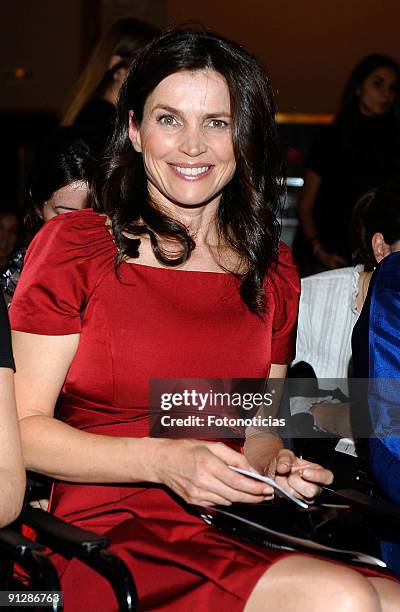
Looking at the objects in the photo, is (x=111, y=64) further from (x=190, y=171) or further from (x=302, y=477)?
(x=302, y=477)

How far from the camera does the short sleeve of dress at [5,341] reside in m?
1.81

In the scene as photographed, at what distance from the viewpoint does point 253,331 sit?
220 cm

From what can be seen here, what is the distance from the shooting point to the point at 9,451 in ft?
5.84

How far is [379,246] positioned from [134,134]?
3.40 ft

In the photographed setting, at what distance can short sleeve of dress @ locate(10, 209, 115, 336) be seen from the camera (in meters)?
1.99

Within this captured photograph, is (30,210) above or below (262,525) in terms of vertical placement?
above

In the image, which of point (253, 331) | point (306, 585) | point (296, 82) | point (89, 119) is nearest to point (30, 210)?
point (89, 119)

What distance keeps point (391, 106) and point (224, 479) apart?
2888 mm

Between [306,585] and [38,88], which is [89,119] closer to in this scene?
[306,585]

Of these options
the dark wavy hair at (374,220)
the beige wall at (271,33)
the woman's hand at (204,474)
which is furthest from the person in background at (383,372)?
the beige wall at (271,33)

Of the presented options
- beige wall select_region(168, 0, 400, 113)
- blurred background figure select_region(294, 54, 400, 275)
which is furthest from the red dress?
beige wall select_region(168, 0, 400, 113)

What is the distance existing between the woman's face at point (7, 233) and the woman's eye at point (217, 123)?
8.92 feet

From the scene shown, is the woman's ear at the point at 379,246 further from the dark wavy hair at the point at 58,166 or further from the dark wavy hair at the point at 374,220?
the dark wavy hair at the point at 58,166

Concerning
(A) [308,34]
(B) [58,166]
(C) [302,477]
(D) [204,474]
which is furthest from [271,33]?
(D) [204,474]
